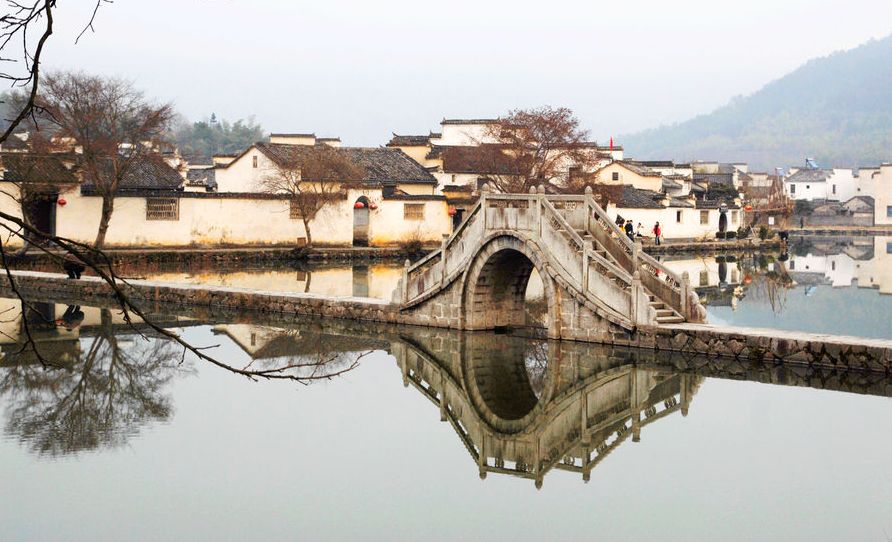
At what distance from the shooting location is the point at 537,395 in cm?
1784

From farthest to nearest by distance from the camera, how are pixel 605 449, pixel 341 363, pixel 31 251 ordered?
pixel 31 251, pixel 341 363, pixel 605 449

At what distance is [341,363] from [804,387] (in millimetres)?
7613

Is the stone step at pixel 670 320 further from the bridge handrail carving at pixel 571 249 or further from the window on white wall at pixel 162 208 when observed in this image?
the window on white wall at pixel 162 208

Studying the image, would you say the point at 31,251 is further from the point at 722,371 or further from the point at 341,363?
the point at 722,371

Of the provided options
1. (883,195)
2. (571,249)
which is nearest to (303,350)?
(571,249)

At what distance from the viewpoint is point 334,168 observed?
4850cm

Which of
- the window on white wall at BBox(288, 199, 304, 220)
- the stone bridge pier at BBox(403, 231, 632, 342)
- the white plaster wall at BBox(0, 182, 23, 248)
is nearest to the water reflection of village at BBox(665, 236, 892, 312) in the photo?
the stone bridge pier at BBox(403, 231, 632, 342)

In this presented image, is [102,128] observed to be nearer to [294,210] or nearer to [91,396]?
[294,210]

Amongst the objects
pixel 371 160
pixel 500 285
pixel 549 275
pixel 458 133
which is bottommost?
pixel 500 285

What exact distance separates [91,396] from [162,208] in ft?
87.8

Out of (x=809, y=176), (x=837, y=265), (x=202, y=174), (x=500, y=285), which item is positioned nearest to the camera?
(x=500, y=285)

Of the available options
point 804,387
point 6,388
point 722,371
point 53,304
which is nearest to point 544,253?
point 722,371

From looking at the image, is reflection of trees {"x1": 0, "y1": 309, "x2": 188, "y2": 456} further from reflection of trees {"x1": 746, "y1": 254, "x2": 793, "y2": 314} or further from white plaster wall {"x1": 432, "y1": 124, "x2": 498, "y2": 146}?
white plaster wall {"x1": 432, "y1": 124, "x2": 498, "y2": 146}

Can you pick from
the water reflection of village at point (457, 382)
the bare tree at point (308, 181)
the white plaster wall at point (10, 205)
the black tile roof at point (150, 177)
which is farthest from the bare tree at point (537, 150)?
the water reflection of village at point (457, 382)
